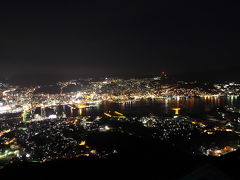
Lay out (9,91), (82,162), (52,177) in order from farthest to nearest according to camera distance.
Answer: (9,91)
(82,162)
(52,177)

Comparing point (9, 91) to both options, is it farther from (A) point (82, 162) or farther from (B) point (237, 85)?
(B) point (237, 85)

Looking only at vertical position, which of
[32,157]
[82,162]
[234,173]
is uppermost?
[234,173]

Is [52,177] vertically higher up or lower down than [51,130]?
higher up

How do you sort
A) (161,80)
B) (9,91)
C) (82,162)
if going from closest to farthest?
(82,162), (9,91), (161,80)

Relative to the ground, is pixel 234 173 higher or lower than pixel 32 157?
higher

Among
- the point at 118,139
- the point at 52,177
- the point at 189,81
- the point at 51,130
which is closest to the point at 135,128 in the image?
the point at 118,139

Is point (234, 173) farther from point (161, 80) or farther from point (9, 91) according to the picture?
point (161, 80)

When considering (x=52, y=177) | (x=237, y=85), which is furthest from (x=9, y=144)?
(x=237, y=85)

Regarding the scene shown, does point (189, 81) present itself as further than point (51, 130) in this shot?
Yes

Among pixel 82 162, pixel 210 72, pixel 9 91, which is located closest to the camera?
pixel 82 162
